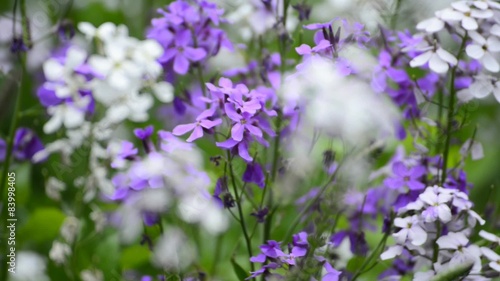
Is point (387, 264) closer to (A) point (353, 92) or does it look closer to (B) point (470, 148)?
(B) point (470, 148)

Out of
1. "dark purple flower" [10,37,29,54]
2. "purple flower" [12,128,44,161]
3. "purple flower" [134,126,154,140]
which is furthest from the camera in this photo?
"purple flower" [12,128,44,161]

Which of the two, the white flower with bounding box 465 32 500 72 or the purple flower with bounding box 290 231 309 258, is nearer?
the purple flower with bounding box 290 231 309 258

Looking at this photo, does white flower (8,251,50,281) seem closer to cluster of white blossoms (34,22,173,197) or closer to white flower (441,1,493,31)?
cluster of white blossoms (34,22,173,197)

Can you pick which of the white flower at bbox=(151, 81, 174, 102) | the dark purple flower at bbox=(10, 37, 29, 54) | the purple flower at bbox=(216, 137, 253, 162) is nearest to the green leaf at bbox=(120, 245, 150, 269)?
the white flower at bbox=(151, 81, 174, 102)

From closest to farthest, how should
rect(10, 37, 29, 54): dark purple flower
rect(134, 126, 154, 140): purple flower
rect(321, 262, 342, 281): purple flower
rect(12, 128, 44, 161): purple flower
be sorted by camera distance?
rect(321, 262, 342, 281): purple flower, rect(134, 126, 154, 140): purple flower, rect(10, 37, 29, 54): dark purple flower, rect(12, 128, 44, 161): purple flower

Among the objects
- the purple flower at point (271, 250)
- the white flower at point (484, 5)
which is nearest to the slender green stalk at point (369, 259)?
the purple flower at point (271, 250)

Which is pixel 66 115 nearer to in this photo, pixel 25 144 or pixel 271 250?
pixel 25 144

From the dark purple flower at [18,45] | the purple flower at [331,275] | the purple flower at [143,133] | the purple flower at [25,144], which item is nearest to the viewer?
the purple flower at [331,275]

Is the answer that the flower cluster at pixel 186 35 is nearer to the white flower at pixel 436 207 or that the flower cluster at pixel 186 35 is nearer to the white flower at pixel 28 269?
the white flower at pixel 436 207
